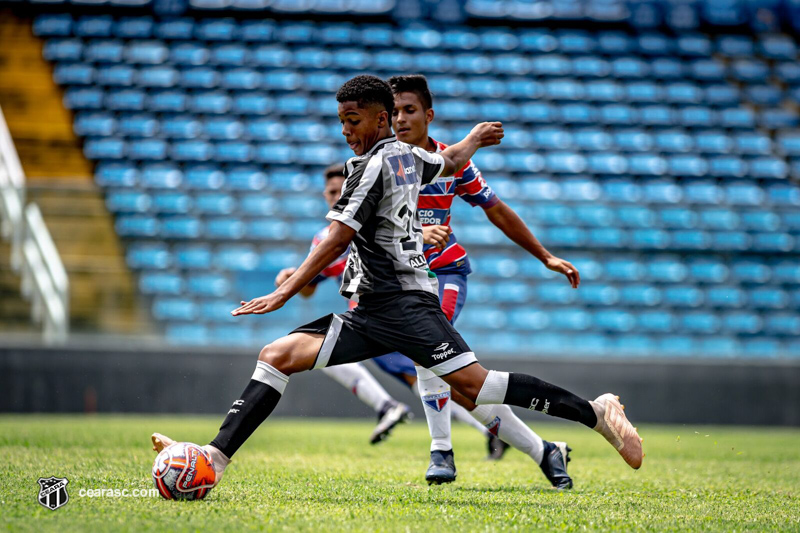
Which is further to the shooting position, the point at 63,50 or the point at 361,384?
the point at 63,50

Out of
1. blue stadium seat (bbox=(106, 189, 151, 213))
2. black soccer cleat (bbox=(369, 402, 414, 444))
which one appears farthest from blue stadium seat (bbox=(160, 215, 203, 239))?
black soccer cleat (bbox=(369, 402, 414, 444))

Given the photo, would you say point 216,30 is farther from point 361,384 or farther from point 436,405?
point 436,405

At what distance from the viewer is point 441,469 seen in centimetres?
451

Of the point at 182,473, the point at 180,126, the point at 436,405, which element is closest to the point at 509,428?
the point at 436,405

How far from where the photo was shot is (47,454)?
5.25 meters

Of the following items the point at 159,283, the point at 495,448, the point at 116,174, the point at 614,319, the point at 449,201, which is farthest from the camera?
the point at 116,174

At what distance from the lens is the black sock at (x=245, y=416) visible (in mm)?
3688

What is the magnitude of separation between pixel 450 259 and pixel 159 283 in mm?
6085

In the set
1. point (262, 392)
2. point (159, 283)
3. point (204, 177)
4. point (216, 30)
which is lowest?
point (262, 392)

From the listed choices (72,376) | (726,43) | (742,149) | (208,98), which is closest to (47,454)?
(72,376)

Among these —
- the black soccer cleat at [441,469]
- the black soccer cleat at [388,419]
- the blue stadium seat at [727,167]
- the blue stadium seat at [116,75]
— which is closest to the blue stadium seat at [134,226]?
the blue stadium seat at [116,75]

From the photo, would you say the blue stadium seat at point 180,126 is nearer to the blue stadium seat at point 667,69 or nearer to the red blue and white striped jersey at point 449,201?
the blue stadium seat at point 667,69

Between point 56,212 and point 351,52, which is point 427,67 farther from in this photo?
point 56,212

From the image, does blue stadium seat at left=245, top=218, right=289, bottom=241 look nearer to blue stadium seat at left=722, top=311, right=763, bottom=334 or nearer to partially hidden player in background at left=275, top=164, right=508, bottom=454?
partially hidden player in background at left=275, top=164, right=508, bottom=454
